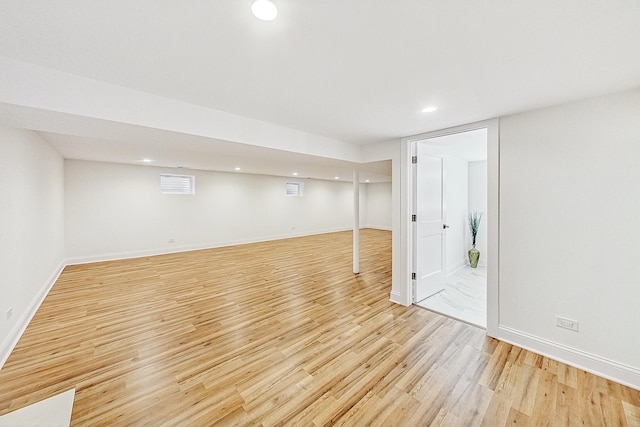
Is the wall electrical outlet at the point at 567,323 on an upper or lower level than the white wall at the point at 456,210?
lower

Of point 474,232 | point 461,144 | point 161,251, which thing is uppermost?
point 461,144

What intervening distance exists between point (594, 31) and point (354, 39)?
1186mm

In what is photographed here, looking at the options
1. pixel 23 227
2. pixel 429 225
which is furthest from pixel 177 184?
pixel 429 225

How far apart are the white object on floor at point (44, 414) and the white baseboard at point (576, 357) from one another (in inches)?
144

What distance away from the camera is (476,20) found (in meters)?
1.16

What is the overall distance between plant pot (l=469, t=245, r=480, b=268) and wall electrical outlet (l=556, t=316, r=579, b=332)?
2873 millimetres

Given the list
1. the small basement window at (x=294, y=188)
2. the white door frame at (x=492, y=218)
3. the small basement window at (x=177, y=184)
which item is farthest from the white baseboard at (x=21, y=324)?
the small basement window at (x=294, y=188)

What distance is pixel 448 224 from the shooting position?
4.26 meters

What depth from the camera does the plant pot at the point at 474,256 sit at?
4.94 meters

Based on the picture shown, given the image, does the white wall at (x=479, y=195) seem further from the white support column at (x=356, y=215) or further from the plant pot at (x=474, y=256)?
the white support column at (x=356, y=215)

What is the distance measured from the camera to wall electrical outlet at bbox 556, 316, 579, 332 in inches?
84.5

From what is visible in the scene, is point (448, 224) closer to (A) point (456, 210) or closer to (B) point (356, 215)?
(A) point (456, 210)

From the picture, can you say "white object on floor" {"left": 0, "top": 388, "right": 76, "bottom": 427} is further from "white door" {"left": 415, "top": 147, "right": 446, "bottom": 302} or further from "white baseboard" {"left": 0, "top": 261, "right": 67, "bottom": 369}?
"white door" {"left": 415, "top": 147, "right": 446, "bottom": 302}

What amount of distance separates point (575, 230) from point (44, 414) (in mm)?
4243
